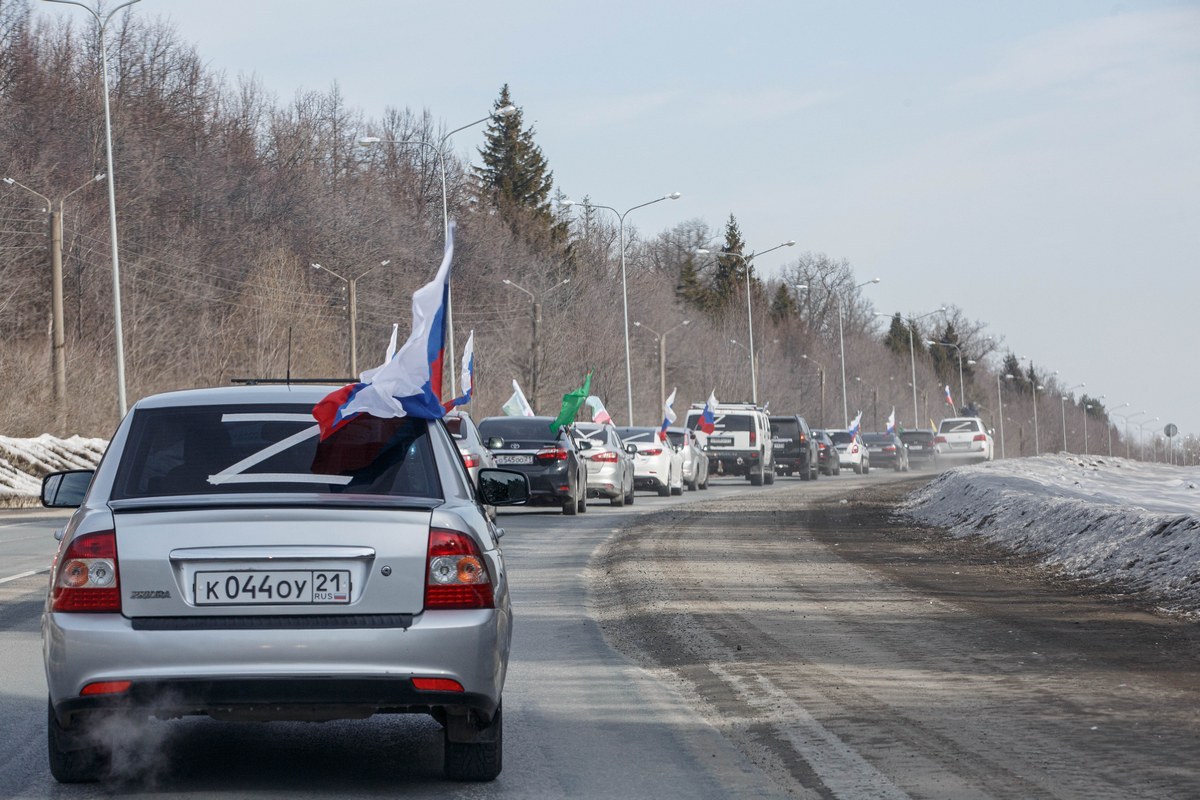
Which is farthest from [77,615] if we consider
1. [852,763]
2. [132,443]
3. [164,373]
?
[164,373]

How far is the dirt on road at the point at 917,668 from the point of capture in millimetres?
6523

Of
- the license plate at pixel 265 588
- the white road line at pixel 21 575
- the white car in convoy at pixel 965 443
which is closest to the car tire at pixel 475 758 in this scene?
the license plate at pixel 265 588

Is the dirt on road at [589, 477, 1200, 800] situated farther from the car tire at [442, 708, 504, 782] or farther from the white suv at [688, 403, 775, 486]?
the white suv at [688, 403, 775, 486]

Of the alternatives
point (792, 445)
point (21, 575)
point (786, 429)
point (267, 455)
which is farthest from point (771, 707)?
point (786, 429)

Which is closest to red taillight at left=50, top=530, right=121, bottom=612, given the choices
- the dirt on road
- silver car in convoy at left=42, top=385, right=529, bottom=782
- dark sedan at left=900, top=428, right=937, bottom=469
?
silver car in convoy at left=42, top=385, right=529, bottom=782

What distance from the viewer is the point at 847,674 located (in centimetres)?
912

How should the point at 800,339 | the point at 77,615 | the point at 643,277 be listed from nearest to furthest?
the point at 77,615 → the point at 643,277 → the point at 800,339

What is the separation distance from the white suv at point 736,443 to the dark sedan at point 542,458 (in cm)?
1794

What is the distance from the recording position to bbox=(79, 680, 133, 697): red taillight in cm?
561

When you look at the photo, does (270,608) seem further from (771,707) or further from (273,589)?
(771,707)

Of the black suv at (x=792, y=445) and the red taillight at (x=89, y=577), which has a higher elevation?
the black suv at (x=792, y=445)

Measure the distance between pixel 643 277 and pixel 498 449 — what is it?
84835 millimetres

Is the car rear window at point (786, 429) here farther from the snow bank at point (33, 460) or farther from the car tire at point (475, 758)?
the car tire at point (475, 758)

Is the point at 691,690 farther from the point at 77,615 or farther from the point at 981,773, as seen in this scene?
the point at 77,615
